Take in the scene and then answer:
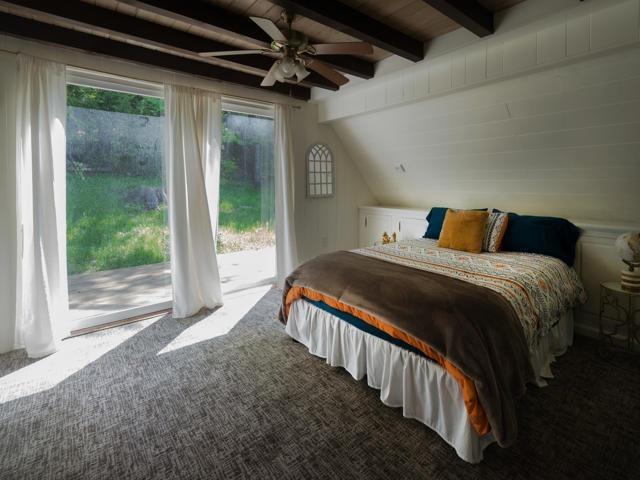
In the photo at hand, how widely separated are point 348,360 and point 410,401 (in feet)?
1.79

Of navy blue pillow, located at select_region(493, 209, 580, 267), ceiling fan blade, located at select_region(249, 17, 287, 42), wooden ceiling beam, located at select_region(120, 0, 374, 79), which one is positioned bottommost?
navy blue pillow, located at select_region(493, 209, 580, 267)

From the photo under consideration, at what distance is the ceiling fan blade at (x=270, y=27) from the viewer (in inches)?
74.9

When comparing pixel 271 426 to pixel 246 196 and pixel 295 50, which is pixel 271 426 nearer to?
pixel 295 50

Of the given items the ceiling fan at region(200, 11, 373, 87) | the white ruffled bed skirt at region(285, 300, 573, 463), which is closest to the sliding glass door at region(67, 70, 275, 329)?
the ceiling fan at region(200, 11, 373, 87)

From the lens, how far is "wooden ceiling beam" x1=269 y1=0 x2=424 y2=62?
216cm

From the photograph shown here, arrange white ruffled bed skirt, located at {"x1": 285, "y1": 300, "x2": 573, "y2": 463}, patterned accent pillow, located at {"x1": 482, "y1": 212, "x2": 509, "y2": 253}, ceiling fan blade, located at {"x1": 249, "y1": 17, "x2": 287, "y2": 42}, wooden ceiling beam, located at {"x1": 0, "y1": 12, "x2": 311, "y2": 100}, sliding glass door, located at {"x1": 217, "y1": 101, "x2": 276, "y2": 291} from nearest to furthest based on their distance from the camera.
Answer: white ruffled bed skirt, located at {"x1": 285, "y1": 300, "x2": 573, "y2": 463}
ceiling fan blade, located at {"x1": 249, "y1": 17, "x2": 287, "y2": 42}
wooden ceiling beam, located at {"x1": 0, "y1": 12, "x2": 311, "y2": 100}
patterned accent pillow, located at {"x1": 482, "y1": 212, "x2": 509, "y2": 253}
sliding glass door, located at {"x1": 217, "y1": 101, "x2": 276, "y2": 291}

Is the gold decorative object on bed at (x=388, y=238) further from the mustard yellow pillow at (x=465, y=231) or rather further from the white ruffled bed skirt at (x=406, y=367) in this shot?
the white ruffled bed skirt at (x=406, y=367)

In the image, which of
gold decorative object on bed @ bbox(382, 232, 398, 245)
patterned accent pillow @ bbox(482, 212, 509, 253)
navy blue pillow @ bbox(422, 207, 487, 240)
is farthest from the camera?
gold decorative object on bed @ bbox(382, 232, 398, 245)

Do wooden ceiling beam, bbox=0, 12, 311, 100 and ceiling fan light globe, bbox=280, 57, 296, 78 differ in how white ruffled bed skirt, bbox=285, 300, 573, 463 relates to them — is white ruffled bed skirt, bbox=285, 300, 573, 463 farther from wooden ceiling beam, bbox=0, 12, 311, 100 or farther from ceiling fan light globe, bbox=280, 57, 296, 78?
wooden ceiling beam, bbox=0, 12, 311, 100

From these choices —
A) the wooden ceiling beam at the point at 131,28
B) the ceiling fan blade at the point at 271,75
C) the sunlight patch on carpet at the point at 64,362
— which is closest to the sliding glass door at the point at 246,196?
the wooden ceiling beam at the point at 131,28

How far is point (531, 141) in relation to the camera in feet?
9.98

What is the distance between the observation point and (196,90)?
11.3 ft

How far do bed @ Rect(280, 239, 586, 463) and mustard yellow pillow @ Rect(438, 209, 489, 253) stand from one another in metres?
0.14

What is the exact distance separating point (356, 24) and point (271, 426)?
2636 mm
